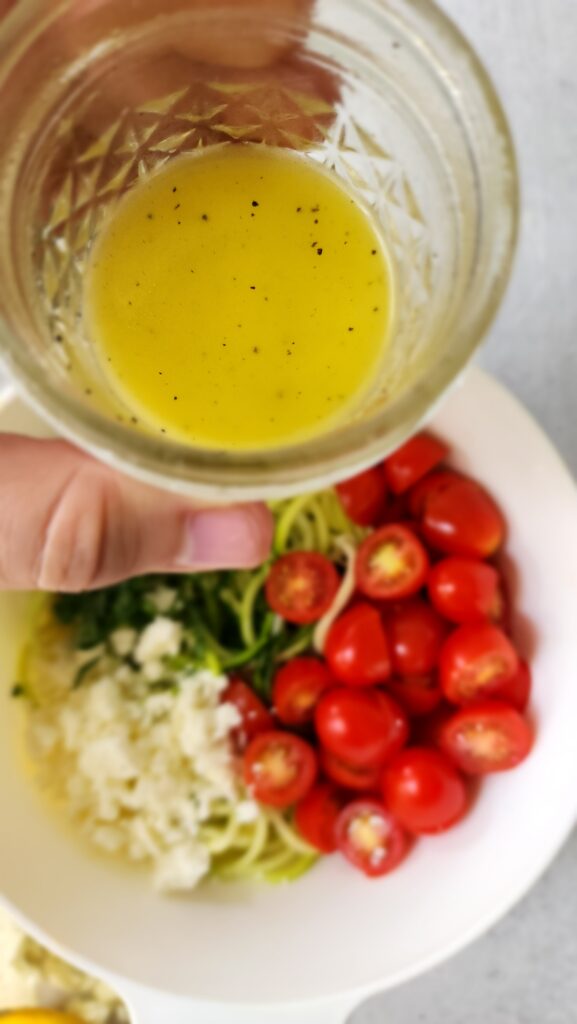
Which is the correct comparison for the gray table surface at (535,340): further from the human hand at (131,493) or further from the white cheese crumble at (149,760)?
the human hand at (131,493)

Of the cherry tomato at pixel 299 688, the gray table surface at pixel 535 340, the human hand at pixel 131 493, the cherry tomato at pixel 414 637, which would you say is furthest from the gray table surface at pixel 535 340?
the human hand at pixel 131 493

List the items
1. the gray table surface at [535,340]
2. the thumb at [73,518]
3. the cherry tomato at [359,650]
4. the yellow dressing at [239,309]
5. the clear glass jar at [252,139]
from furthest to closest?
the gray table surface at [535,340], the cherry tomato at [359,650], the thumb at [73,518], the yellow dressing at [239,309], the clear glass jar at [252,139]

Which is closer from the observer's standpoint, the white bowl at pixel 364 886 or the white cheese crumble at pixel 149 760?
the white bowl at pixel 364 886

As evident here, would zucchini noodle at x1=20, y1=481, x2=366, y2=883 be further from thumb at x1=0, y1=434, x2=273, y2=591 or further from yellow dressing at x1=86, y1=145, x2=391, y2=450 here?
yellow dressing at x1=86, y1=145, x2=391, y2=450

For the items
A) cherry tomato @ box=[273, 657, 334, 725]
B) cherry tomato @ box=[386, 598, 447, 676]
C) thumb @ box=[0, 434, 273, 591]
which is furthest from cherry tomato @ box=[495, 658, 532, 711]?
thumb @ box=[0, 434, 273, 591]

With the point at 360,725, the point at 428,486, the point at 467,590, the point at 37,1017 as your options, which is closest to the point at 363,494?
the point at 428,486

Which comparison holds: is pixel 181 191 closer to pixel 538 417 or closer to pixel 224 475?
pixel 224 475
